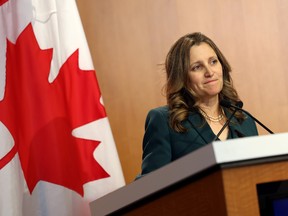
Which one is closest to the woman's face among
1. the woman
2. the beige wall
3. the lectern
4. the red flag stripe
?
the woman

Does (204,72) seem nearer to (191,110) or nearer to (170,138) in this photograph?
(191,110)

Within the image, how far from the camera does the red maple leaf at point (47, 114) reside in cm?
244

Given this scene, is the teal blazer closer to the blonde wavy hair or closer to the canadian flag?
the blonde wavy hair

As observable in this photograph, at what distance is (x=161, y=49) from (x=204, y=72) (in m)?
0.63

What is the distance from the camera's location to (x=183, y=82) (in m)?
2.38

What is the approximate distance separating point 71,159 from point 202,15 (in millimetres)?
1039

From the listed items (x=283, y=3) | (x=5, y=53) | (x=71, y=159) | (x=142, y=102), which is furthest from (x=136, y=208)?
(x=283, y=3)

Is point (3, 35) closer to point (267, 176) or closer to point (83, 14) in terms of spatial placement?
point (83, 14)

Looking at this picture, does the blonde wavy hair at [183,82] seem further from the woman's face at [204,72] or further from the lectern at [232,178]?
the lectern at [232,178]

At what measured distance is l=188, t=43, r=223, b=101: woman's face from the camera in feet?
7.63

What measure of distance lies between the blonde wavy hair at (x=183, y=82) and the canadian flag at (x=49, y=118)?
34 centimetres

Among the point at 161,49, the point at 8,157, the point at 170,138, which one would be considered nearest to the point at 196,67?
the point at 170,138

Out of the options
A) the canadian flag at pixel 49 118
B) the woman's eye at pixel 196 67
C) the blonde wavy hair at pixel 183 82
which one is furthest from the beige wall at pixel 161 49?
the woman's eye at pixel 196 67

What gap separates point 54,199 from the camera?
243 centimetres
